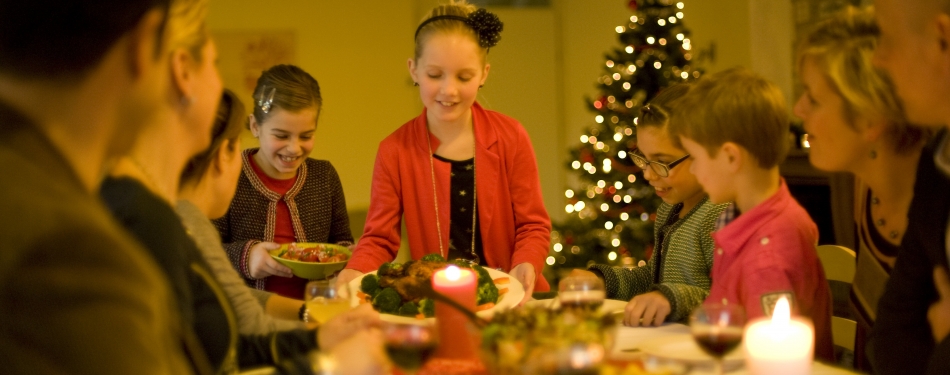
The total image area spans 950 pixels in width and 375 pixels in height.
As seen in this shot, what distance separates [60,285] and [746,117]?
1.69 meters

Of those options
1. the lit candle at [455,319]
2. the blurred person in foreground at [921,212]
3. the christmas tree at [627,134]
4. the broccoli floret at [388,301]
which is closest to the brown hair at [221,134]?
the broccoli floret at [388,301]

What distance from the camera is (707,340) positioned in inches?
59.5

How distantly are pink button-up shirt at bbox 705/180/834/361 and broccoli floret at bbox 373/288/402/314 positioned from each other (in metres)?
0.78

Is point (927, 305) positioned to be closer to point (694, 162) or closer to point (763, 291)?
point (763, 291)

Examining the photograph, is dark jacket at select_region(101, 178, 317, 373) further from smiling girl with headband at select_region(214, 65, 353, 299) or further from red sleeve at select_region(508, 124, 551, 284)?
red sleeve at select_region(508, 124, 551, 284)

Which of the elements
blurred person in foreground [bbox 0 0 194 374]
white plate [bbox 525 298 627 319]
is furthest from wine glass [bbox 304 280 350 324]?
blurred person in foreground [bbox 0 0 194 374]

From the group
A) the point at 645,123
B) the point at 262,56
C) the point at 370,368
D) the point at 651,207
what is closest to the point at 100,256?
the point at 370,368

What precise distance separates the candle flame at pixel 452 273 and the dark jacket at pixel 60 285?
1011 millimetres

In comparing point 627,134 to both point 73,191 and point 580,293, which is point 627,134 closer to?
point 580,293

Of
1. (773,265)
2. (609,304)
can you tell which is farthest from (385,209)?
(773,265)

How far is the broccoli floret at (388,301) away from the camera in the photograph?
2.19 metres

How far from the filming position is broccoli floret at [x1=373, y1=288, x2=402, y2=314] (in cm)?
219

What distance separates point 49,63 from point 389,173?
6.67 feet

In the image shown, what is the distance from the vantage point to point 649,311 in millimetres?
2076
